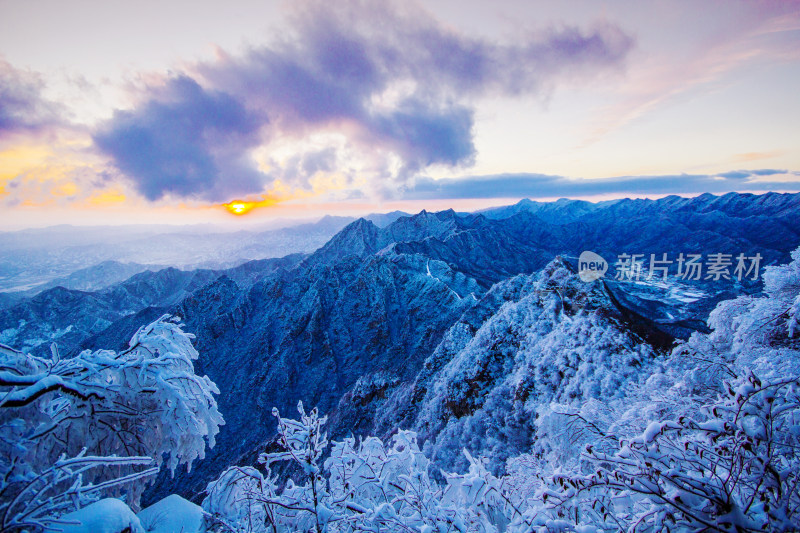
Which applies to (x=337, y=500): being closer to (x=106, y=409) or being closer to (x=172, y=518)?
(x=172, y=518)

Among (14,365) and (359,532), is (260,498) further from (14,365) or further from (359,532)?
(14,365)

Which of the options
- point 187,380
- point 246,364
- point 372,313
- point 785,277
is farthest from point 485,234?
point 187,380

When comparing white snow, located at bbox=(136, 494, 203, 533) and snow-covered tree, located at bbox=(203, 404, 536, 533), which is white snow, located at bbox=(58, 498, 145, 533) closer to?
white snow, located at bbox=(136, 494, 203, 533)

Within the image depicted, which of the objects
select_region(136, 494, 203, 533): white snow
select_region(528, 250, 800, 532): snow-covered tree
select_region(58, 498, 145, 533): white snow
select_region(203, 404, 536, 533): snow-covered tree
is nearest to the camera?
select_region(528, 250, 800, 532): snow-covered tree

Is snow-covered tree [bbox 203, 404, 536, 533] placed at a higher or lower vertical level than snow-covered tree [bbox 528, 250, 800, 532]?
lower

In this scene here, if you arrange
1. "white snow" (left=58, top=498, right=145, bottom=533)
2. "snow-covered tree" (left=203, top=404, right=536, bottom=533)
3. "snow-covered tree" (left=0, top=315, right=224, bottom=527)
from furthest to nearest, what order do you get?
1. "snow-covered tree" (left=203, top=404, right=536, bottom=533)
2. "snow-covered tree" (left=0, top=315, right=224, bottom=527)
3. "white snow" (left=58, top=498, right=145, bottom=533)

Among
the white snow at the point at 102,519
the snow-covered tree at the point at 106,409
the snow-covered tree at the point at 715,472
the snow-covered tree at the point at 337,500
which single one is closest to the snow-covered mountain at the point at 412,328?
the snow-covered tree at the point at 337,500

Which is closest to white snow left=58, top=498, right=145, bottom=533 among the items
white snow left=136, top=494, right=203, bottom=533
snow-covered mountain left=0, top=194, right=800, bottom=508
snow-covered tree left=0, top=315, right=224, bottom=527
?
snow-covered tree left=0, top=315, right=224, bottom=527

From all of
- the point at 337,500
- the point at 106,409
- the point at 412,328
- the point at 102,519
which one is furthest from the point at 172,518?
the point at 412,328
